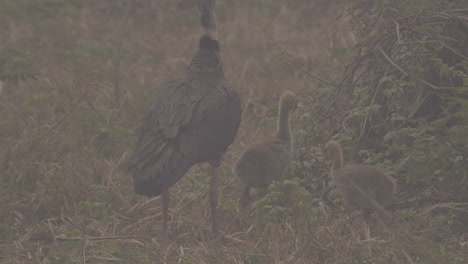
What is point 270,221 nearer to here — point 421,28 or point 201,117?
point 201,117

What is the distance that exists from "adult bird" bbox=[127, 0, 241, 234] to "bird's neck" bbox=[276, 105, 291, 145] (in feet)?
1.32

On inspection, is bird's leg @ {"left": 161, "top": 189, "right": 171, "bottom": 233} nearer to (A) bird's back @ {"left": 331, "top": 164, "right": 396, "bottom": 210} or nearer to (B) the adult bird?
(B) the adult bird

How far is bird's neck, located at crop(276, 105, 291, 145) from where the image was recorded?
5500mm

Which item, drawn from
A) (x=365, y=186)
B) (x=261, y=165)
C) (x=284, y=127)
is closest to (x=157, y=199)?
(x=261, y=165)

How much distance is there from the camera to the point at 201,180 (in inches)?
228

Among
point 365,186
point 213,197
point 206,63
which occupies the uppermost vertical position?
point 206,63

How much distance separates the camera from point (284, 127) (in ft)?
18.1

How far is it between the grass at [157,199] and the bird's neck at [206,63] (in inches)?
20.7

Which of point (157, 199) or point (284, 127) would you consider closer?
point (284, 127)

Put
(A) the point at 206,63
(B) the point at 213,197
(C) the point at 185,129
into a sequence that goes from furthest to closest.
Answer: (A) the point at 206,63 < (B) the point at 213,197 < (C) the point at 185,129

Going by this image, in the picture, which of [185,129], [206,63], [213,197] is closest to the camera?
[185,129]

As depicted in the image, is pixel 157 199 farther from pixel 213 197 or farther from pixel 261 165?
pixel 261 165

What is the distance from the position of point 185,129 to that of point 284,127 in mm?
851

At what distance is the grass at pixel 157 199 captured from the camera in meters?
4.53
